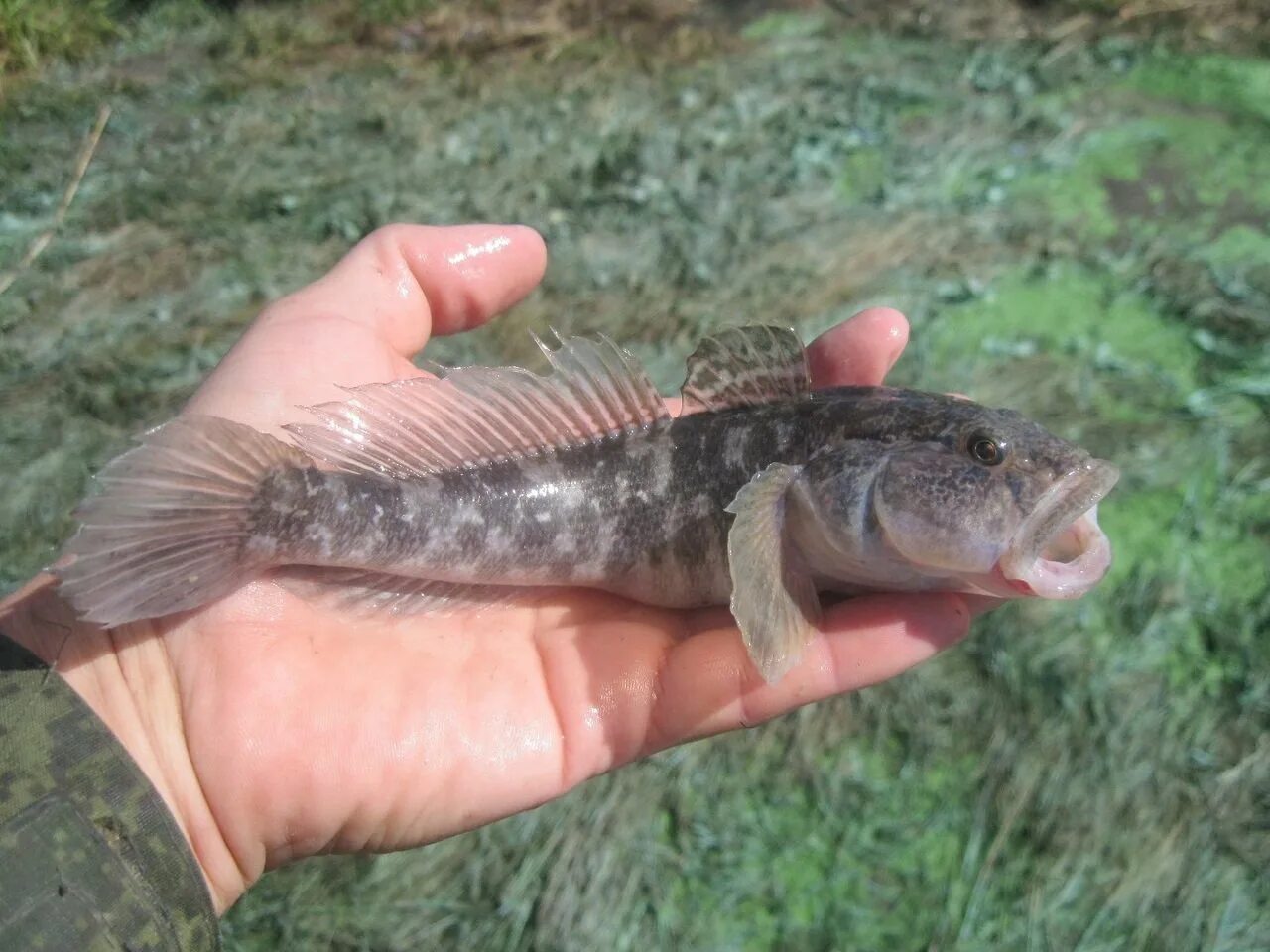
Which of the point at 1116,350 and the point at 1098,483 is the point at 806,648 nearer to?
the point at 1098,483

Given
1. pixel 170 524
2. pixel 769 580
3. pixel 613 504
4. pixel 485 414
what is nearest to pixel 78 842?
pixel 170 524

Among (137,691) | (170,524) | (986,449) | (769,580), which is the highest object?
(170,524)

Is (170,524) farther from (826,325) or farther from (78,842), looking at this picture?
(826,325)

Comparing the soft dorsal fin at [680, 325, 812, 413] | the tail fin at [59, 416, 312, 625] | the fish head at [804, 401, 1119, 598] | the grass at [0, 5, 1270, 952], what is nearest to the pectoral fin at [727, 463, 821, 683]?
the fish head at [804, 401, 1119, 598]

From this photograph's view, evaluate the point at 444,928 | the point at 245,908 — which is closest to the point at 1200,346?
the point at 444,928

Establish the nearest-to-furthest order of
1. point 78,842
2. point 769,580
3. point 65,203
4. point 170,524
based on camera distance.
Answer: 1. point 78,842
2. point 170,524
3. point 769,580
4. point 65,203

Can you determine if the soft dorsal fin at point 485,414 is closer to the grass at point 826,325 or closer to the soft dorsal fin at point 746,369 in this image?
the soft dorsal fin at point 746,369

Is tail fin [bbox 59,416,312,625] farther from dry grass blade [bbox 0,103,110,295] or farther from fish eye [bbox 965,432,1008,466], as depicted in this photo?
dry grass blade [bbox 0,103,110,295]
